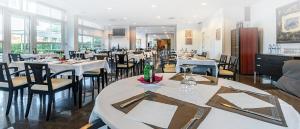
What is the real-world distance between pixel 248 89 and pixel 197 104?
64cm

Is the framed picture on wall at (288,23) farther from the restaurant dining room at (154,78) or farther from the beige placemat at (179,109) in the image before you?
the beige placemat at (179,109)

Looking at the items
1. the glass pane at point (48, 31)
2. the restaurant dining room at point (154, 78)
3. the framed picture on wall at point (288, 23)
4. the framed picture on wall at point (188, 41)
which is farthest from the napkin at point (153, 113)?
the framed picture on wall at point (188, 41)

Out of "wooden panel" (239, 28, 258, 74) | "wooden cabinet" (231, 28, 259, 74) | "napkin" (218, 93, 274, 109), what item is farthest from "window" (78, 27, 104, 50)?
"napkin" (218, 93, 274, 109)

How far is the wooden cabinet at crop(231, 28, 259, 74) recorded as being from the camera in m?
8.06

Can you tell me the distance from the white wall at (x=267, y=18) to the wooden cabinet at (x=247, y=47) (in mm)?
330

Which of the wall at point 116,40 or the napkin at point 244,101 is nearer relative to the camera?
the napkin at point 244,101

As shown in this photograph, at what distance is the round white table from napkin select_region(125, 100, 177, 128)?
47mm

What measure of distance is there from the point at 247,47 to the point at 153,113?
316 inches

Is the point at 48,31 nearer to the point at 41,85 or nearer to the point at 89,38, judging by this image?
the point at 89,38

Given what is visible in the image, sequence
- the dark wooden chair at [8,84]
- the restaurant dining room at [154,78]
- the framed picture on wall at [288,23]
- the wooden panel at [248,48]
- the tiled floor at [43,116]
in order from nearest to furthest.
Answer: the restaurant dining room at [154,78] → the tiled floor at [43,116] → the dark wooden chair at [8,84] → the framed picture on wall at [288,23] → the wooden panel at [248,48]

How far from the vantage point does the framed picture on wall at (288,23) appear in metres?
5.77

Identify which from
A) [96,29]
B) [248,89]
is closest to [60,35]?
[96,29]

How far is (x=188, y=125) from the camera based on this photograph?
2.95ft

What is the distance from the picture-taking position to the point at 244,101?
128 cm
